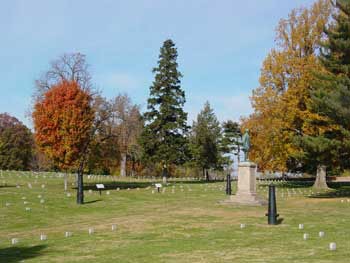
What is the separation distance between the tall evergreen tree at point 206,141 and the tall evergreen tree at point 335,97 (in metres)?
32.1

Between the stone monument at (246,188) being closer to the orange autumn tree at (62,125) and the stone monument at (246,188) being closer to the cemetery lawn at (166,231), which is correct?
the cemetery lawn at (166,231)

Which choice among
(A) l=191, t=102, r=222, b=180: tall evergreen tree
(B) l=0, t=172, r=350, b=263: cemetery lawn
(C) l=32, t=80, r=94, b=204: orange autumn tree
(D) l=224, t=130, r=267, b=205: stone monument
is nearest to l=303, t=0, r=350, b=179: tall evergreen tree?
(B) l=0, t=172, r=350, b=263: cemetery lawn

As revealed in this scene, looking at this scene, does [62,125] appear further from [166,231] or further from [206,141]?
[206,141]

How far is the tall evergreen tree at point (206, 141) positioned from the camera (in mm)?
60719

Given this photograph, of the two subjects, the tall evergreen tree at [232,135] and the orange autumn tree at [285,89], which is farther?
the tall evergreen tree at [232,135]

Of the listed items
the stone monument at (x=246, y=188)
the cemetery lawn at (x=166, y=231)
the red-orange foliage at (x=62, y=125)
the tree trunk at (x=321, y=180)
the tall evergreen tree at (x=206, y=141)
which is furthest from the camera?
the tall evergreen tree at (x=206, y=141)

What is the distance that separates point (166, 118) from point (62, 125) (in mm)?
17121

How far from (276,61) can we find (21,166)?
153 feet

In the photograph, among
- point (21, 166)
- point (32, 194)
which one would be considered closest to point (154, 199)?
point (32, 194)

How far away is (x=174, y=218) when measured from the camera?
735 inches

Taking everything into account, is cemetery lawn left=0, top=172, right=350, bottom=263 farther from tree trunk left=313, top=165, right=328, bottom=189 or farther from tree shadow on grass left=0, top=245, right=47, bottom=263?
tree trunk left=313, top=165, right=328, bottom=189

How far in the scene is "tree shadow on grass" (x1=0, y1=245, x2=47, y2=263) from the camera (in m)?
11.2

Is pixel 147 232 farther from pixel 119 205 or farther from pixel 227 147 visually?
pixel 227 147

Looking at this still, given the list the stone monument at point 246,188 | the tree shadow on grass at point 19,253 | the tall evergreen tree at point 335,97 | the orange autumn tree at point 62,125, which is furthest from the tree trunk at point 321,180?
the tree shadow on grass at point 19,253
